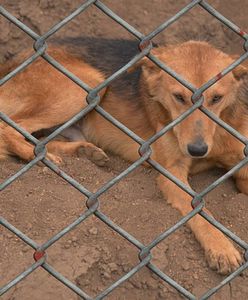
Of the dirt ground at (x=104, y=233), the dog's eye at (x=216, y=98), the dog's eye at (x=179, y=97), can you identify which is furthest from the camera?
the dog's eye at (x=179, y=97)

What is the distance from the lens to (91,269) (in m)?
4.38

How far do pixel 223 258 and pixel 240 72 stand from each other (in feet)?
5.30

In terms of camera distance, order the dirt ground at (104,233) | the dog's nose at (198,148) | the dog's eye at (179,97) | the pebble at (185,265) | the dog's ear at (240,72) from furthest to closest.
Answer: the dog's ear at (240,72) < the dog's eye at (179,97) < the dog's nose at (198,148) < the pebble at (185,265) < the dirt ground at (104,233)

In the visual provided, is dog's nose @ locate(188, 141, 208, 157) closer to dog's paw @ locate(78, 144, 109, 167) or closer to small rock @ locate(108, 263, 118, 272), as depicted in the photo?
dog's paw @ locate(78, 144, 109, 167)

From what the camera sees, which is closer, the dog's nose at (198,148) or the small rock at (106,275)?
the small rock at (106,275)

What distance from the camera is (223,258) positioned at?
4.69m

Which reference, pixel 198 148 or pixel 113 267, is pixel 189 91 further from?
pixel 113 267

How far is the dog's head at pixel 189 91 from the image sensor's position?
5.20 meters

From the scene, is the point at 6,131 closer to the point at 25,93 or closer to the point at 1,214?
the point at 25,93

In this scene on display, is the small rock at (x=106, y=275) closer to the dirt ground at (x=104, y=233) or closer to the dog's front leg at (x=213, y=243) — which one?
the dirt ground at (x=104, y=233)

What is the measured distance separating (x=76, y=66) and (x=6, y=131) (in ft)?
3.14

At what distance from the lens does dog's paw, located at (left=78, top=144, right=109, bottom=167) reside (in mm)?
5797

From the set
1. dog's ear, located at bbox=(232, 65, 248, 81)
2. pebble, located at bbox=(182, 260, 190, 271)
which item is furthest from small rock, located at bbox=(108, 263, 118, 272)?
dog's ear, located at bbox=(232, 65, 248, 81)

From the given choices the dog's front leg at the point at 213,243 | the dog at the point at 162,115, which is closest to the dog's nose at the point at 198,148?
the dog at the point at 162,115
